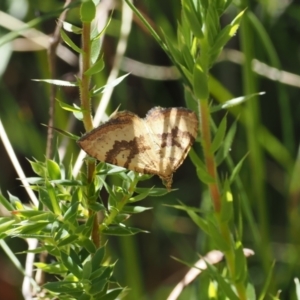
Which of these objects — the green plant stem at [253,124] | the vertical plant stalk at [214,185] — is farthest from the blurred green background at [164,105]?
the vertical plant stalk at [214,185]

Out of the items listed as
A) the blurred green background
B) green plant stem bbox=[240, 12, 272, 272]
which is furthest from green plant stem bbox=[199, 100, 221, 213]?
the blurred green background

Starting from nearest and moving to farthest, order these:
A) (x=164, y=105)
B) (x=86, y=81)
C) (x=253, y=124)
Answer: (x=86, y=81), (x=253, y=124), (x=164, y=105)

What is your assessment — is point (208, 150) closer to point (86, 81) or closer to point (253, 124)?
point (86, 81)

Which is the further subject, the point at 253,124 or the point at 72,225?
the point at 253,124

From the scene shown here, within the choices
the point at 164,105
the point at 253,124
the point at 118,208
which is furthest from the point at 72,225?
the point at 164,105

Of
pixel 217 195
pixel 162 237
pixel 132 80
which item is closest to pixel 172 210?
pixel 162 237

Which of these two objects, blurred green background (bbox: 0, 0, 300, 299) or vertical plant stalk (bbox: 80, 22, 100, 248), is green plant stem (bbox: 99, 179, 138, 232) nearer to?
vertical plant stalk (bbox: 80, 22, 100, 248)

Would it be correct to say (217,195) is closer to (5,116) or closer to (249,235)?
(249,235)
